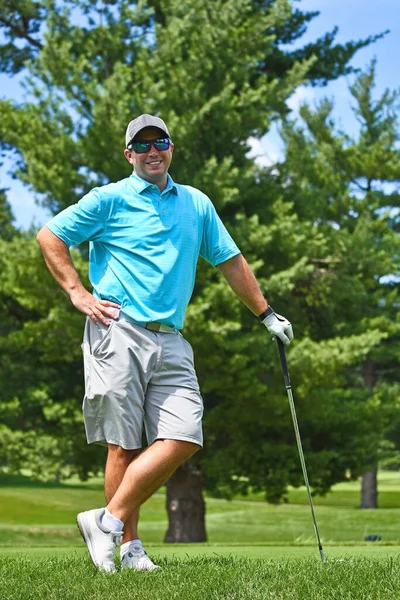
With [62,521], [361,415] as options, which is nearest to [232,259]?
[361,415]

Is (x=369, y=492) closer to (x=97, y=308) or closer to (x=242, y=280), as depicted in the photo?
(x=242, y=280)

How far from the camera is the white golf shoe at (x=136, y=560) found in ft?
14.8

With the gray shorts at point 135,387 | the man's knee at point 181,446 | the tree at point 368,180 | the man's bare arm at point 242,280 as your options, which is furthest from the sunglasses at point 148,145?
the tree at point 368,180

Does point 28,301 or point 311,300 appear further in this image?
point 311,300

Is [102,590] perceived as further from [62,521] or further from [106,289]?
[62,521]

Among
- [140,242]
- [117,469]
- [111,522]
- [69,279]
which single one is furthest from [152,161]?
[111,522]

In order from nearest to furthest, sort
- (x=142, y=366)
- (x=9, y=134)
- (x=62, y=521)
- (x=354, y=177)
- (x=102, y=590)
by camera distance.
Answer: (x=102, y=590), (x=142, y=366), (x=9, y=134), (x=62, y=521), (x=354, y=177)

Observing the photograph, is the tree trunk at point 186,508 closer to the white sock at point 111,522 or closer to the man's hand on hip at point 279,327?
the man's hand on hip at point 279,327

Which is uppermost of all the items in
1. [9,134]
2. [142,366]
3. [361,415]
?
[9,134]

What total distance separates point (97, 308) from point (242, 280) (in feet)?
2.73

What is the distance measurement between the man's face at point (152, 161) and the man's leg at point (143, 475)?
1267 mm

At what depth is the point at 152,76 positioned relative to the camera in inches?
640

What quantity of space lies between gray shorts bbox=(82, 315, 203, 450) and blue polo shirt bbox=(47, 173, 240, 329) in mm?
118

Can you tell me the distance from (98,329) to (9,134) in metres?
12.6
